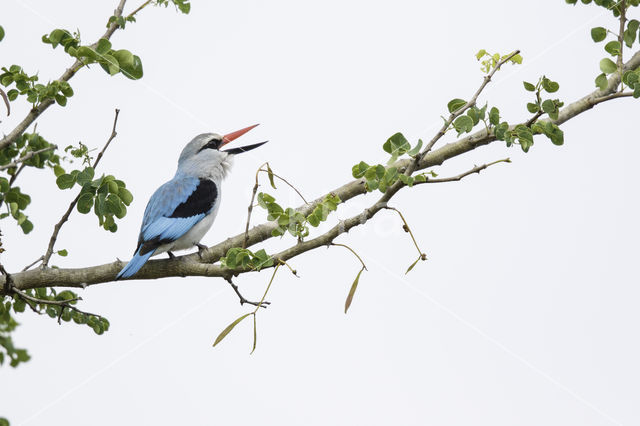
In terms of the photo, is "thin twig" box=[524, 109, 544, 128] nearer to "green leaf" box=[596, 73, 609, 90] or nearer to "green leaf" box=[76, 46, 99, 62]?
"green leaf" box=[596, 73, 609, 90]

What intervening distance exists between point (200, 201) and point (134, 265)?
3.03ft

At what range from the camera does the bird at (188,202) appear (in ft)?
11.8

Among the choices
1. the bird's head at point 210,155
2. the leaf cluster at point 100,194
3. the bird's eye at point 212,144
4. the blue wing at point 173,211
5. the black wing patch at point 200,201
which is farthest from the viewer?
the bird's eye at point 212,144

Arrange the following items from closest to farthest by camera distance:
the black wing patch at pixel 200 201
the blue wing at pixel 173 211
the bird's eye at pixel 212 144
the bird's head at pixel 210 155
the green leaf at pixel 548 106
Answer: the green leaf at pixel 548 106 < the blue wing at pixel 173 211 < the black wing patch at pixel 200 201 < the bird's head at pixel 210 155 < the bird's eye at pixel 212 144

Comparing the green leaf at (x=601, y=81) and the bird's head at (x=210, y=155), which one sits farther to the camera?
the bird's head at (x=210, y=155)

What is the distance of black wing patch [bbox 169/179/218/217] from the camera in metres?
3.88

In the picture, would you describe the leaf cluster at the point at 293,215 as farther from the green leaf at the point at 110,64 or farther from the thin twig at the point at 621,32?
the thin twig at the point at 621,32

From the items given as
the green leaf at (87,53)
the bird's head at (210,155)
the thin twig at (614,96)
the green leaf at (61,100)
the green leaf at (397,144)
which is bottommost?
the green leaf at (397,144)

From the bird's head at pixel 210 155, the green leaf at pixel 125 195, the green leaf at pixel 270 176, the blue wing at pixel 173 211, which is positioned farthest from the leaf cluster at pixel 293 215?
the bird's head at pixel 210 155

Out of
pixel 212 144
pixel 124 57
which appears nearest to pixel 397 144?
pixel 124 57

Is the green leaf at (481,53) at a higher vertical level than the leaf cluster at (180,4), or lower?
lower

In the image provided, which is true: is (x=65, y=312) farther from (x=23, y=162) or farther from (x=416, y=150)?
(x=416, y=150)

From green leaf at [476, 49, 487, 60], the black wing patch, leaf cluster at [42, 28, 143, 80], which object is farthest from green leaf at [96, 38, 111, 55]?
green leaf at [476, 49, 487, 60]

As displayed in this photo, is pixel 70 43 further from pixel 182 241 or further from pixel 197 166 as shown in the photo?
pixel 197 166
